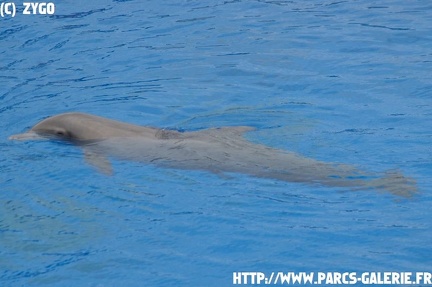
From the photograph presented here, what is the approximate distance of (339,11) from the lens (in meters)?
11.5

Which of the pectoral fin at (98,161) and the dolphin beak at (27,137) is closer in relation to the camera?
the pectoral fin at (98,161)

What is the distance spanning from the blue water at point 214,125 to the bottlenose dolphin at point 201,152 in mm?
109

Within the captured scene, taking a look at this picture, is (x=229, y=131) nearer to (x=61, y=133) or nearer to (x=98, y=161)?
(x=98, y=161)

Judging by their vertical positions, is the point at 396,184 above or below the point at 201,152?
below

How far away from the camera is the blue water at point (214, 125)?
543 centimetres

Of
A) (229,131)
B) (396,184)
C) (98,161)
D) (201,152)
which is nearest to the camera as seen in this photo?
(396,184)

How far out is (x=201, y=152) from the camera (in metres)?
6.77

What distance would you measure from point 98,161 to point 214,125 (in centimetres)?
144

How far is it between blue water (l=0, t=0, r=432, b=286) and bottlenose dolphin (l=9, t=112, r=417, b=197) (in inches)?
4.3

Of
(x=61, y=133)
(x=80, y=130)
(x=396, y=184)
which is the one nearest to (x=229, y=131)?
(x=80, y=130)

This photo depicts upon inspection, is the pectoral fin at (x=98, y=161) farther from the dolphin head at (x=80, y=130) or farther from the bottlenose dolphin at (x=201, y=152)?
the dolphin head at (x=80, y=130)

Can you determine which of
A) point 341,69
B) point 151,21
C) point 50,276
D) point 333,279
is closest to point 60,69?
point 151,21

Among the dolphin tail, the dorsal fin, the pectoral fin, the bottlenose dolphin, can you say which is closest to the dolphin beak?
the bottlenose dolphin

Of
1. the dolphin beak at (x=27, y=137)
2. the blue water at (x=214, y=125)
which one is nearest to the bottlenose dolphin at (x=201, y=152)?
the dolphin beak at (x=27, y=137)
